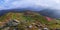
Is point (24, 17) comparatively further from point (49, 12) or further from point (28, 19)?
point (49, 12)

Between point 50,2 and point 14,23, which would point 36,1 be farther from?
point 14,23

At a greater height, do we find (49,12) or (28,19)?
(49,12)

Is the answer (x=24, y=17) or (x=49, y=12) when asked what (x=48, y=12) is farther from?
(x=24, y=17)

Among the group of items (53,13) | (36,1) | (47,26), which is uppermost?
(36,1)

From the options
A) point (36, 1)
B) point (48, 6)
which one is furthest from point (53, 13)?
point (36, 1)

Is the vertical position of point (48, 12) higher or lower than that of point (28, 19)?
higher

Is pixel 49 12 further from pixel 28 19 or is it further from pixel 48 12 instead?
pixel 28 19

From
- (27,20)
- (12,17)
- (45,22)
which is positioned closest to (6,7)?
(12,17)

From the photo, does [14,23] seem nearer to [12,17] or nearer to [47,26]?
[12,17]

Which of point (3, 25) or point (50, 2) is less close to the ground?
point (50, 2)

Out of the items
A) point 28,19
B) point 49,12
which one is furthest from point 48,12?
point 28,19
